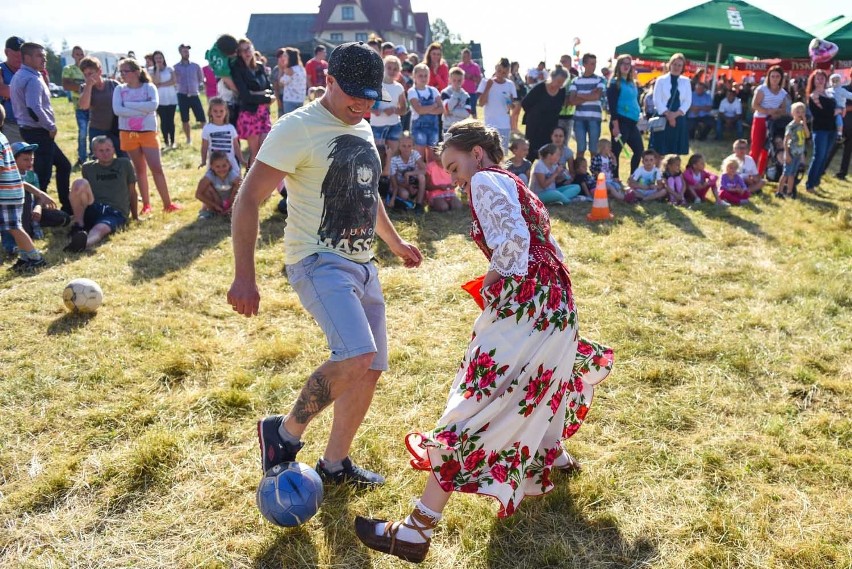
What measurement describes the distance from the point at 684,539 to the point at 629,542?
0.28 meters

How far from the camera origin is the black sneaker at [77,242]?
24.9 ft

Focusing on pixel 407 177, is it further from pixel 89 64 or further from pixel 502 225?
pixel 502 225

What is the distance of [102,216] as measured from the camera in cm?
834

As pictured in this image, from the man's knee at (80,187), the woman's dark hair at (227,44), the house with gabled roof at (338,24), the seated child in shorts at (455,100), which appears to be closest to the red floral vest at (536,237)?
the man's knee at (80,187)

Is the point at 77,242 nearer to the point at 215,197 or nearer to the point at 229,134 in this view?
the point at 215,197

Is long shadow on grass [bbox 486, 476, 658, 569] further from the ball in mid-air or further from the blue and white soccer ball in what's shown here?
the ball in mid-air

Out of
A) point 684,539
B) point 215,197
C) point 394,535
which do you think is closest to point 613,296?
point 684,539

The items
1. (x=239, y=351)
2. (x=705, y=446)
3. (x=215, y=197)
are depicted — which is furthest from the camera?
(x=215, y=197)

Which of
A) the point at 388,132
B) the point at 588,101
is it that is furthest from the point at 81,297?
the point at 588,101

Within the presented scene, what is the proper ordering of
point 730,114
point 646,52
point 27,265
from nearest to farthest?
1. point 27,265
2. point 730,114
3. point 646,52

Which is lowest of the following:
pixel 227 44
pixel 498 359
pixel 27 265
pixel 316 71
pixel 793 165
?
pixel 27 265

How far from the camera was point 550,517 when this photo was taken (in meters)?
3.30

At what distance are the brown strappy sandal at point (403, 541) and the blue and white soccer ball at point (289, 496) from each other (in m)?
0.31

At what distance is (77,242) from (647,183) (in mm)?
8474
